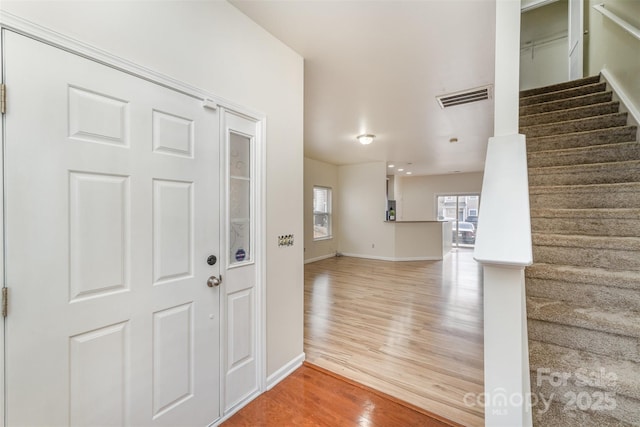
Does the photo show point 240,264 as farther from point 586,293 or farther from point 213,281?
point 586,293

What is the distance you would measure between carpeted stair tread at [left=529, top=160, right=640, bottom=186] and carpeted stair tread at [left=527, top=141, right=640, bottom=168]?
119 millimetres

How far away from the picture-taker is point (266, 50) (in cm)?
206

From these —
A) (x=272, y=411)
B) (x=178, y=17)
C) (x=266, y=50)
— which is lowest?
(x=272, y=411)

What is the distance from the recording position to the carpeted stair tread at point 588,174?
219 cm

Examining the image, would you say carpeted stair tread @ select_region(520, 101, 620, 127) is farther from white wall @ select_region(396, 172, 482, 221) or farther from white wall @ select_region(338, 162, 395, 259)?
white wall @ select_region(396, 172, 482, 221)

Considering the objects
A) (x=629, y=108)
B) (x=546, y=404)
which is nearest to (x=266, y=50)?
(x=546, y=404)

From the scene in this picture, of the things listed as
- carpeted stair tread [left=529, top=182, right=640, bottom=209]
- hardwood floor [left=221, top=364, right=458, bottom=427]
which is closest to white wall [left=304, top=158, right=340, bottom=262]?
hardwood floor [left=221, top=364, right=458, bottom=427]

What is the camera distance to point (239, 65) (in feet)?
6.10

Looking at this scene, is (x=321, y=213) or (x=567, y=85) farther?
(x=321, y=213)

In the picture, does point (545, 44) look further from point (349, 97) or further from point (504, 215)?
point (504, 215)

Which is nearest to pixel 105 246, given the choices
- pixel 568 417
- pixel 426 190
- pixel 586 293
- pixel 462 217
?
pixel 568 417

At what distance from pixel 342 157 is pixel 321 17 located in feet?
16.7

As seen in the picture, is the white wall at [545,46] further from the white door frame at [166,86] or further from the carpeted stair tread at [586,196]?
the white door frame at [166,86]

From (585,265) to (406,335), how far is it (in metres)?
1.70
